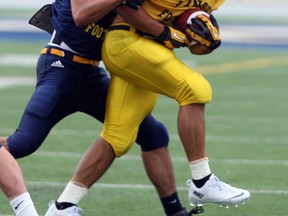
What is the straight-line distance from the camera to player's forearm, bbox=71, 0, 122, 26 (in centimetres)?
663

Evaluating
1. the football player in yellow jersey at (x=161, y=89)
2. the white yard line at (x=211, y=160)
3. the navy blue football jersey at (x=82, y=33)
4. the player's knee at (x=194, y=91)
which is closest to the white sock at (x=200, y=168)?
the football player in yellow jersey at (x=161, y=89)

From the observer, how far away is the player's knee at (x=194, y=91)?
6.65 meters

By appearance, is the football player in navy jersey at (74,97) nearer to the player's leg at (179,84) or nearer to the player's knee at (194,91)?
the player's leg at (179,84)

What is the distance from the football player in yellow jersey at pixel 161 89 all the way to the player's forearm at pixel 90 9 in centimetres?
21

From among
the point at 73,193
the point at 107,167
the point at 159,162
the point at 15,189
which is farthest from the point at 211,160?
the point at 15,189

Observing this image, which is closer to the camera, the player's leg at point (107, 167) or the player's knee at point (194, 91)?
the player's knee at point (194, 91)

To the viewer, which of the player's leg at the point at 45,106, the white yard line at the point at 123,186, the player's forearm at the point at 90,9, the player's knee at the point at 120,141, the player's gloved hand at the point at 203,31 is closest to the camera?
the player's forearm at the point at 90,9

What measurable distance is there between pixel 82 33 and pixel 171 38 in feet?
1.92

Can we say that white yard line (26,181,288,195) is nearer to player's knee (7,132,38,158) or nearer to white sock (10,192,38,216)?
player's knee (7,132,38,158)

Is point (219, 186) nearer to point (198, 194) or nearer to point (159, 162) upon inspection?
point (198, 194)

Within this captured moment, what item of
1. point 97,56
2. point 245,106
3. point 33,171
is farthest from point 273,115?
point 97,56

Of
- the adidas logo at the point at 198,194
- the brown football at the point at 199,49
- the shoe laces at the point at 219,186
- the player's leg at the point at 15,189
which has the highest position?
the brown football at the point at 199,49

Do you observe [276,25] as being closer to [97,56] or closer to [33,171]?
[33,171]

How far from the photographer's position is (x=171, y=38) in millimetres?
6777
